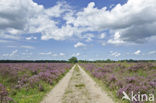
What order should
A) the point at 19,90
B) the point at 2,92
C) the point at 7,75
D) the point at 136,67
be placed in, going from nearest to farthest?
the point at 2,92 → the point at 19,90 → the point at 7,75 → the point at 136,67

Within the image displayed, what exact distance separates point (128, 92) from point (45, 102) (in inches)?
206

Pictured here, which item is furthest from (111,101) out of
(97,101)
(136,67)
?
(136,67)

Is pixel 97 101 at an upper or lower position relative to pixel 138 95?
lower

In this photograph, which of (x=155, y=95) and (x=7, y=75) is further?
(x=7, y=75)

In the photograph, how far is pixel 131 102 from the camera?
21.9 ft

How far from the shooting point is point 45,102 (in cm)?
751

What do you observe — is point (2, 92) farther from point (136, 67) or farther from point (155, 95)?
point (136, 67)

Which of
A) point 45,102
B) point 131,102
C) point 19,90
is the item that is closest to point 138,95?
point 131,102

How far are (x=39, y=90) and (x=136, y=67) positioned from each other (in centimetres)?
1567

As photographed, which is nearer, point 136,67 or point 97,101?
point 97,101

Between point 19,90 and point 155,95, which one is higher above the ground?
point 155,95

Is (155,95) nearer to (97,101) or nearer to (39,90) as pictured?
(97,101)

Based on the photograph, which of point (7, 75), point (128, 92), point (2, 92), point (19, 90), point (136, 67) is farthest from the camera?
point (136, 67)

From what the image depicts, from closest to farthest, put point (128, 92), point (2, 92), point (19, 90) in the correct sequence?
point (2, 92), point (128, 92), point (19, 90)
